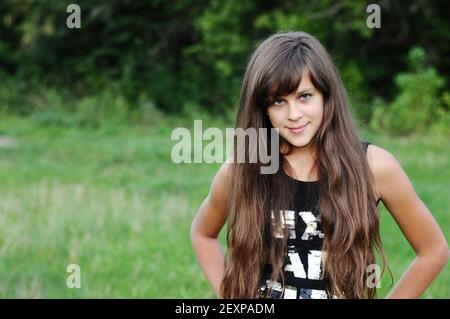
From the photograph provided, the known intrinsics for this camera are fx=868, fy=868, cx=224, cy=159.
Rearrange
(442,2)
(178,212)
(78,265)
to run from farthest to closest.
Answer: (442,2) → (178,212) → (78,265)

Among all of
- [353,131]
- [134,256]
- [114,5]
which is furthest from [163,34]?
[353,131]

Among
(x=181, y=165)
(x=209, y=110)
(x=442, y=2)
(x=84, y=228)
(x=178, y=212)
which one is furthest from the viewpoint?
(x=209, y=110)

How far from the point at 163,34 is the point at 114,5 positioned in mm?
1343

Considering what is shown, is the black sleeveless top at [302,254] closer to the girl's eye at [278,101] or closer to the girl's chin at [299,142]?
the girl's chin at [299,142]

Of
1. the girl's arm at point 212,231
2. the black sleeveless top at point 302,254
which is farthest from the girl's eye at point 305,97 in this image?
the girl's arm at point 212,231

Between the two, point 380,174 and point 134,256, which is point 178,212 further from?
point 380,174

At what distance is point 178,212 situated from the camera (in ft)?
24.5

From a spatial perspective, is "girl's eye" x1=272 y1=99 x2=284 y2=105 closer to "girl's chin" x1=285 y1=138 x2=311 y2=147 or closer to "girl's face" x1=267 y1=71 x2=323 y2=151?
"girl's face" x1=267 y1=71 x2=323 y2=151

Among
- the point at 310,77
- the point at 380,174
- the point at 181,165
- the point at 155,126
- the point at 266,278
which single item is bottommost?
the point at 266,278

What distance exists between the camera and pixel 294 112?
2629mm

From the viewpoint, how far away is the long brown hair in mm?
2627

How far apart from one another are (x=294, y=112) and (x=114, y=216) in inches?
186

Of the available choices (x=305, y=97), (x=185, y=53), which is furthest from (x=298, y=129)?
(x=185, y=53)

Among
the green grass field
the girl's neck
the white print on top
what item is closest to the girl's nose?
the girl's neck
